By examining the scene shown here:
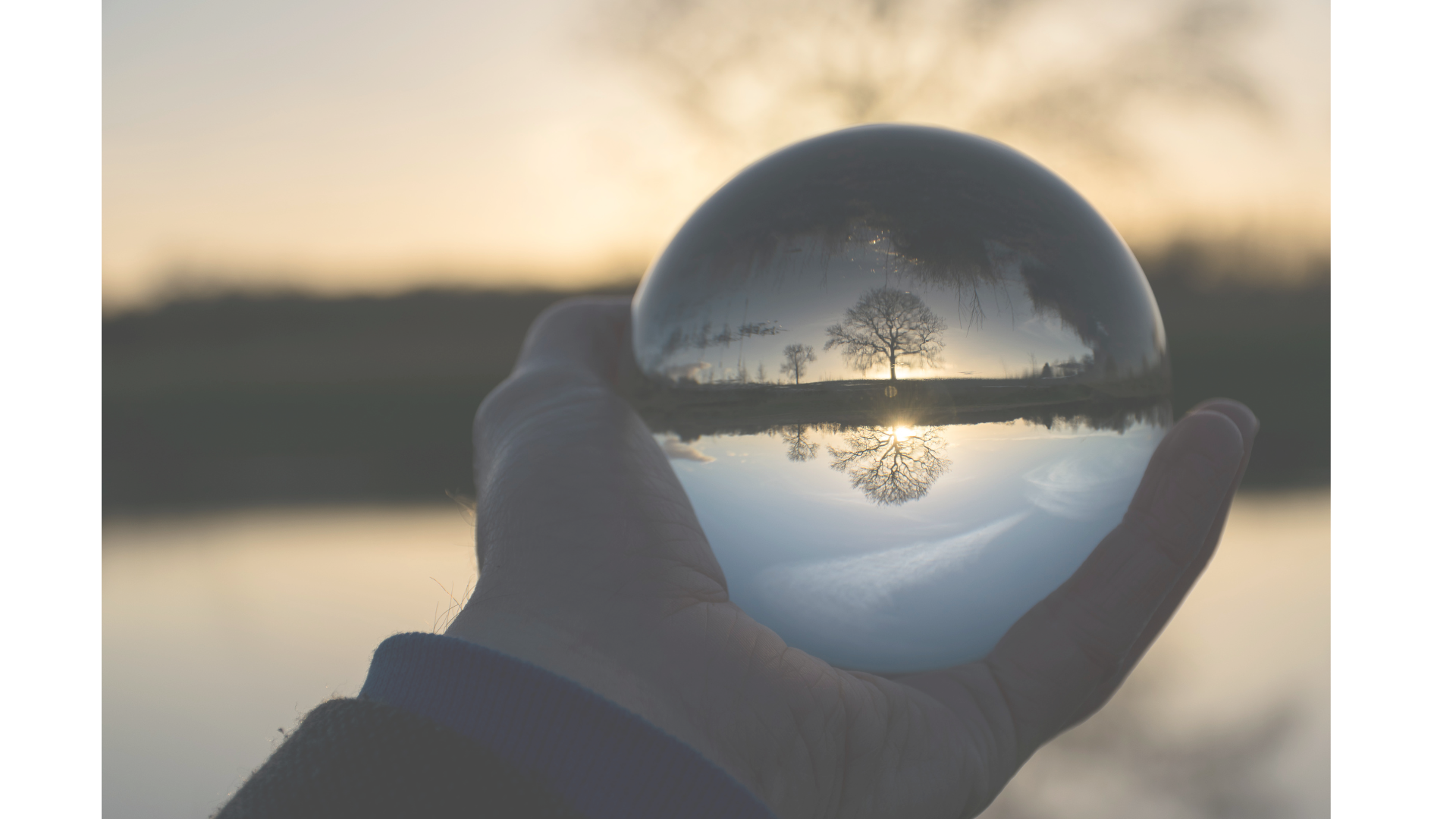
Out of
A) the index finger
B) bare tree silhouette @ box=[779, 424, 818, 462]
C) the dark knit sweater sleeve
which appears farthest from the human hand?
bare tree silhouette @ box=[779, 424, 818, 462]

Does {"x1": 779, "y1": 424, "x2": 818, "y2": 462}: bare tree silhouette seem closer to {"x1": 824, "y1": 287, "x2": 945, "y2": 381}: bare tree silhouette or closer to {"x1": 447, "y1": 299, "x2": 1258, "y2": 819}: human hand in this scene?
{"x1": 824, "y1": 287, "x2": 945, "y2": 381}: bare tree silhouette

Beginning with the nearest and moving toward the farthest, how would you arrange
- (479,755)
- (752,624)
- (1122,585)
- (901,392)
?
(479,755), (901,392), (752,624), (1122,585)

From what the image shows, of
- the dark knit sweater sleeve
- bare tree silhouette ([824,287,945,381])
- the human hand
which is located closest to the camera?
the dark knit sweater sleeve

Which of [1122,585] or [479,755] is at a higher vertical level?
Answer: [1122,585]

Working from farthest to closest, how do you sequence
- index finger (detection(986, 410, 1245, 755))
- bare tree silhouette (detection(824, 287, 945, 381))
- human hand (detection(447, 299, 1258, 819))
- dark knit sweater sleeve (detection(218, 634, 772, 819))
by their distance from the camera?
index finger (detection(986, 410, 1245, 755)) < human hand (detection(447, 299, 1258, 819)) < bare tree silhouette (detection(824, 287, 945, 381)) < dark knit sweater sleeve (detection(218, 634, 772, 819))

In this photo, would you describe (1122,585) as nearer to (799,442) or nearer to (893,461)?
(893,461)

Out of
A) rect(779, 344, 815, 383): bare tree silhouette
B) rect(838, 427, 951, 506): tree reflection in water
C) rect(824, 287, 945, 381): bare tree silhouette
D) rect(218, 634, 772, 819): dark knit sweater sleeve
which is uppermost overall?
rect(824, 287, 945, 381): bare tree silhouette

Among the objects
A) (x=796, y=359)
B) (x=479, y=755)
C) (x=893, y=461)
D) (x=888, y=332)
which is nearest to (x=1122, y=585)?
(x=893, y=461)
